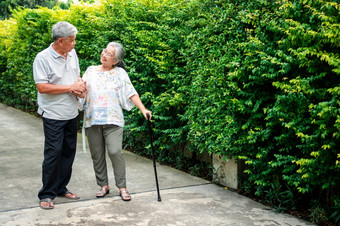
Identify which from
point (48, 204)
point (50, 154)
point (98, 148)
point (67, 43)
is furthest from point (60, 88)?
point (48, 204)

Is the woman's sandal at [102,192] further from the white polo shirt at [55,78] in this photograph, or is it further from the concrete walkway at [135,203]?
the white polo shirt at [55,78]

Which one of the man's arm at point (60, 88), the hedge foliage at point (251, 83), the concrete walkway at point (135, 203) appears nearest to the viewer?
the hedge foliage at point (251, 83)

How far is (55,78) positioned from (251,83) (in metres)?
2.16

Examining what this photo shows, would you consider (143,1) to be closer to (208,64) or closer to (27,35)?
(208,64)

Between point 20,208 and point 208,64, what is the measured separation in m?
2.74

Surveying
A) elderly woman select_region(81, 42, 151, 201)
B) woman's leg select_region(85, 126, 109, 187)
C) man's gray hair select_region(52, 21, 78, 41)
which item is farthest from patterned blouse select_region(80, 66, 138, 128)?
man's gray hair select_region(52, 21, 78, 41)

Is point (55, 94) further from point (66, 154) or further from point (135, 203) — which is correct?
point (135, 203)

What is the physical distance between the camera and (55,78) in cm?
420

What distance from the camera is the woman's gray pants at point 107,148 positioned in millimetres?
4496

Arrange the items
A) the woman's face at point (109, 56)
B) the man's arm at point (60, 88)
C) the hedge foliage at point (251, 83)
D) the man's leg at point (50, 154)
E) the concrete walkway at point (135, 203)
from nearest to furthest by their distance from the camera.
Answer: the hedge foliage at point (251, 83)
the concrete walkway at point (135, 203)
the man's arm at point (60, 88)
the man's leg at point (50, 154)
the woman's face at point (109, 56)

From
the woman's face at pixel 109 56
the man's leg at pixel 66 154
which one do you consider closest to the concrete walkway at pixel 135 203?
the man's leg at pixel 66 154

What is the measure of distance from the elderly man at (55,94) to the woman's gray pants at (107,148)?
0.34 meters

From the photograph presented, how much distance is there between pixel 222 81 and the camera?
4555 mm

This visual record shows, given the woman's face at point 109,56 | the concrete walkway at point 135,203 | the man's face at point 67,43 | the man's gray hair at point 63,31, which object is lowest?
the concrete walkway at point 135,203
